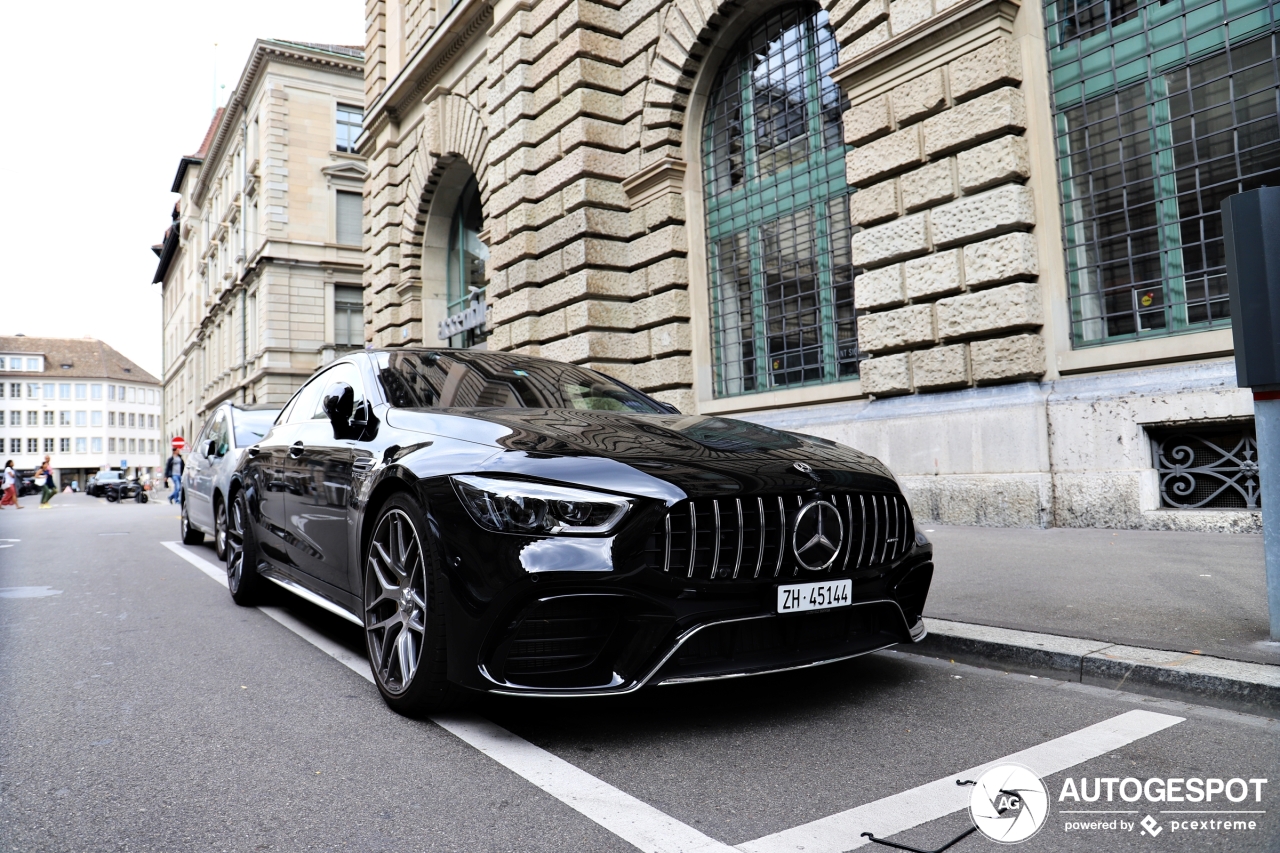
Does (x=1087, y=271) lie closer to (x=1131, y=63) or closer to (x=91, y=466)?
(x=1131, y=63)

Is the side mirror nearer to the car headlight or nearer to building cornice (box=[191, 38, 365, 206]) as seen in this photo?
the car headlight

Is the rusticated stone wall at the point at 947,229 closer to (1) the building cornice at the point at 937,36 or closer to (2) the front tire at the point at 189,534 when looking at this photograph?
(1) the building cornice at the point at 937,36

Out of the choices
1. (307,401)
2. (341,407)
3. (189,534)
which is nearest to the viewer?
(341,407)

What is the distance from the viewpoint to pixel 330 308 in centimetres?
3769

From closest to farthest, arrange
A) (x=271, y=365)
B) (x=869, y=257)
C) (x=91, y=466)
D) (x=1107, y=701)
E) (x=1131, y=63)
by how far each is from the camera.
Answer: (x=1107, y=701) < (x=1131, y=63) < (x=869, y=257) < (x=271, y=365) < (x=91, y=466)

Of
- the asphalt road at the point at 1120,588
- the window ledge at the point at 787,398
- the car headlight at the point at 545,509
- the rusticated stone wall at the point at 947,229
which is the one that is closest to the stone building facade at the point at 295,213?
the window ledge at the point at 787,398

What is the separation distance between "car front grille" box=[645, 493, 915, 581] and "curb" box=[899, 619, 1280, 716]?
42.7 inches

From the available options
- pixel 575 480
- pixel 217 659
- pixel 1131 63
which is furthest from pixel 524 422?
pixel 1131 63


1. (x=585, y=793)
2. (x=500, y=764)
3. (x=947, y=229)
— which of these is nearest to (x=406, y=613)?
(x=500, y=764)

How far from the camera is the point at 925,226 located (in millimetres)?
8797

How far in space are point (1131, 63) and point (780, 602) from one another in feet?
24.1

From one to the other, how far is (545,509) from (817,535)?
0.93 meters

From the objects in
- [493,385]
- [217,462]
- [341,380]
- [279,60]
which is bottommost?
[217,462]

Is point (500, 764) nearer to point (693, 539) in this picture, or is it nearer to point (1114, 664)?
point (693, 539)
